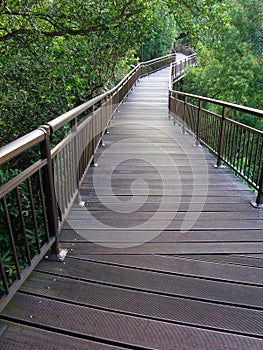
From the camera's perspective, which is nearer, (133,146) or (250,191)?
(250,191)

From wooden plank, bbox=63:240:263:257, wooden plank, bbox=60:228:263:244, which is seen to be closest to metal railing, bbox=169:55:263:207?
wooden plank, bbox=60:228:263:244

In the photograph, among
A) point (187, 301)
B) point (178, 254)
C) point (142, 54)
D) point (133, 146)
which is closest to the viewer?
point (187, 301)

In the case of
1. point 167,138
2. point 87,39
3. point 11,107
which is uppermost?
point 87,39

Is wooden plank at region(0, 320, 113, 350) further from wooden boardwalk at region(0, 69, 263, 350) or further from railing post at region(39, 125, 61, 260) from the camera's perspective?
railing post at region(39, 125, 61, 260)

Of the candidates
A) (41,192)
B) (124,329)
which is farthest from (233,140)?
(124,329)

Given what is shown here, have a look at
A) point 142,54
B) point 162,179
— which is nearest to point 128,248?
point 162,179

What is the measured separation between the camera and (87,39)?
6.79m

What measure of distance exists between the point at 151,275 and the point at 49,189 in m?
0.91

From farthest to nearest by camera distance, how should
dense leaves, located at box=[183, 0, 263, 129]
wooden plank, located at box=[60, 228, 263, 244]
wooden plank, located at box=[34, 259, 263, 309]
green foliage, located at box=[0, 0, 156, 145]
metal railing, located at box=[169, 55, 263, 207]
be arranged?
dense leaves, located at box=[183, 0, 263, 129] < green foliage, located at box=[0, 0, 156, 145] < metal railing, located at box=[169, 55, 263, 207] < wooden plank, located at box=[60, 228, 263, 244] < wooden plank, located at box=[34, 259, 263, 309]

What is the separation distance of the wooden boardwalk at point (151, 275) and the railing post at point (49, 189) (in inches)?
8.9

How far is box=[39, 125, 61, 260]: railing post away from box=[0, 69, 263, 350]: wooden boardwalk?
0.74 ft

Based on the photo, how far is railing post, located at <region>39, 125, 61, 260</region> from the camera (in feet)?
6.44

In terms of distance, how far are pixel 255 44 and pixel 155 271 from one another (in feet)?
64.8

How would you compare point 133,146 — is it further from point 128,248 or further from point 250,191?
point 128,248
